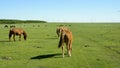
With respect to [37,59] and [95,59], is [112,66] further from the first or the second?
[37,59]

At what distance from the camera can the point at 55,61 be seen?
17.4 metres

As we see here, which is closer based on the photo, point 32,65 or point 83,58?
point 32,65

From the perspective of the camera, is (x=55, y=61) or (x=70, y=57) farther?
(x=70, y=57)

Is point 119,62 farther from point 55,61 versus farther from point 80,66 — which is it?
point 55,61

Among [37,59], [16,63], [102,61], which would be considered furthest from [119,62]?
[16,63]

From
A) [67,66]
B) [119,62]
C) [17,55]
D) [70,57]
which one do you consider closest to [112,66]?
[119,62]

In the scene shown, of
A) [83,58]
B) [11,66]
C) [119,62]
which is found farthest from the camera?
[83,58]

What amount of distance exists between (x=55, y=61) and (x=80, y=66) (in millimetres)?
2048

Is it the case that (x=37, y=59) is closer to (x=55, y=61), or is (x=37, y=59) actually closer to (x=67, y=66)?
(x=55, y=61)

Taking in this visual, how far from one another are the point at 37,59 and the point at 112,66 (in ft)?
16.6

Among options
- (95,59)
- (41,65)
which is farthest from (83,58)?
(41,65)

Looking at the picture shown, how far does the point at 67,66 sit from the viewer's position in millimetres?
16000

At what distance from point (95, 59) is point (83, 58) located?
2.96 feet

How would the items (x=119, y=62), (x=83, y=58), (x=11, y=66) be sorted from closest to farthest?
(x=11, y=66), (x=119, y=62), (x=83, y=58)
